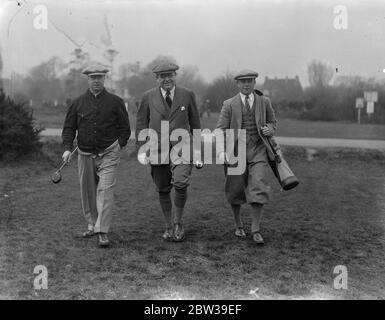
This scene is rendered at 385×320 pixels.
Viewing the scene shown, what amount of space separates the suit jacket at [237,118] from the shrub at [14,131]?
753 cm

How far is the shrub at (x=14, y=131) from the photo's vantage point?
1188cm

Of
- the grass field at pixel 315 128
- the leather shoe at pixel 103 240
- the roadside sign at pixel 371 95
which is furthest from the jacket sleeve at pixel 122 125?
the roadside sign at pixel 371 95

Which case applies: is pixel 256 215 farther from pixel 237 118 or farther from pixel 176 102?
pixel 176 102

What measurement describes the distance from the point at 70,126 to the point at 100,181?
70cm

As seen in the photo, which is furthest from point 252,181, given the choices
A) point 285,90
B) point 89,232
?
point 285,90

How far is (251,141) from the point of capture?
225 inches

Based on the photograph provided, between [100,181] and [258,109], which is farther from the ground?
[258,109]

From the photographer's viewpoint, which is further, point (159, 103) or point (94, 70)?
point (159, 103)

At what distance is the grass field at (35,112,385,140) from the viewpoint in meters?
17.3

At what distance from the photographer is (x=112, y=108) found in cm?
562

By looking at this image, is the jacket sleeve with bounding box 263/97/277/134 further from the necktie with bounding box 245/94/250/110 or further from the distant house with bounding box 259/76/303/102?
the distant house with bounding box 259/76/303/102

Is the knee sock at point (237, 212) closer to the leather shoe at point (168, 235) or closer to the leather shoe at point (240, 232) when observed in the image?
the leather shoe at point (240, 232)

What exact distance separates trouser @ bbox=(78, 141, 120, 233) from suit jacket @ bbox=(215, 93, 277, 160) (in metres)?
1.16

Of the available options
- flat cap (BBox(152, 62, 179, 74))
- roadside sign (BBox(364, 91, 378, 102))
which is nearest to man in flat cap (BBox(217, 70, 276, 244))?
flat cap (BBox(152, 62, 179, 74))
